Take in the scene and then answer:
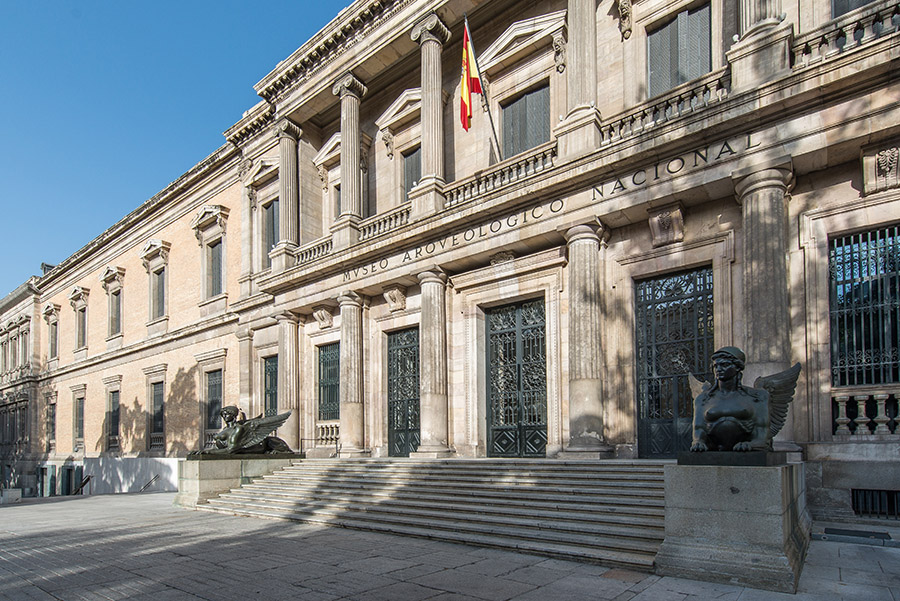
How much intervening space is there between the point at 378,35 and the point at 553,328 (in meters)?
9.66

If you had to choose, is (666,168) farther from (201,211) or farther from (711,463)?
(201,211)

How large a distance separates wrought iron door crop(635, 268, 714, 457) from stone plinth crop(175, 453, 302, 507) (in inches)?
358

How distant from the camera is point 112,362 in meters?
29.7

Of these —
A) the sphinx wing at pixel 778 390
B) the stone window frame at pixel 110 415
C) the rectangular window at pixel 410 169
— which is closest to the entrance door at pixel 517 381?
the rectangular window at pixel 410 169

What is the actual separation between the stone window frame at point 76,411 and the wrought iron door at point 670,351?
105 ft

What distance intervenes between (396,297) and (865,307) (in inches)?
401

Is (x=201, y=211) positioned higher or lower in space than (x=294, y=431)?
higher

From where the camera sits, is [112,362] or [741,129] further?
[112,362]

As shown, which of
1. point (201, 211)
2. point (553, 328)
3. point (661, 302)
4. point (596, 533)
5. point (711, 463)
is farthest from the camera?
point (201, 211)

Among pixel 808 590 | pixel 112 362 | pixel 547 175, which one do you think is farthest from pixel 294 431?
pixel 112 362

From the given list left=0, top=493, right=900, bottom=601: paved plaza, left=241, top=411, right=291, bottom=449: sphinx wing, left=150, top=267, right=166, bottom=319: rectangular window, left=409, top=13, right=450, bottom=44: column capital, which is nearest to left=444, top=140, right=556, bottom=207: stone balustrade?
left=409, top=13, right=450, bottom=44: column capital

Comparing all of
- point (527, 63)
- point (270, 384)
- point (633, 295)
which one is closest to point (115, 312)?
point (270, 384)

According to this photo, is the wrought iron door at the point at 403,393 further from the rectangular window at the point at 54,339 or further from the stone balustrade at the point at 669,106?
the rectangular window at the point at 54,339

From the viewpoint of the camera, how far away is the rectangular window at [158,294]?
27.0 meters
